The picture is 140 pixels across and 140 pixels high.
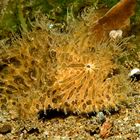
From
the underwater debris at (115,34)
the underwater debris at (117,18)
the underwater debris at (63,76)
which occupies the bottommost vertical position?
the underwater debris at (63,76)

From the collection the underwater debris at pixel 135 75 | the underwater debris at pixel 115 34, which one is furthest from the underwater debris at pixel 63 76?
the underwater debris at pixel 115 34

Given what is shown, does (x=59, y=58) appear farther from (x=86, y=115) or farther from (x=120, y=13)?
(x=120, y=13)

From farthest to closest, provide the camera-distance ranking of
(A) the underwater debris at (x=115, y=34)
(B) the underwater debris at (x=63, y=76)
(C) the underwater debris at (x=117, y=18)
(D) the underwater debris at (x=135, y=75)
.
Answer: (C) the underwater debris at (x=117, y=18)
(A) the underwater debris at (x=115, y=34)
(D) the underwater debris at (x=135, y=75)
(B) the underwater debris at (x=63, y=76)

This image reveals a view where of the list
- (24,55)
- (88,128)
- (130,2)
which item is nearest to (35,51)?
(24,55)

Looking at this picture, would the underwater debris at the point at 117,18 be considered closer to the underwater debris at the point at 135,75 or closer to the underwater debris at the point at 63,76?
the underwater debris at the point at 63,76

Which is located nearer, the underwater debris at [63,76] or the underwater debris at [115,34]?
the underwater debris at [63,76]

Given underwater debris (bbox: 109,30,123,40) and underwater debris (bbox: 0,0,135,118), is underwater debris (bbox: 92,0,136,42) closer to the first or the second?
underwater debris (bbox: 109,30,123,40)

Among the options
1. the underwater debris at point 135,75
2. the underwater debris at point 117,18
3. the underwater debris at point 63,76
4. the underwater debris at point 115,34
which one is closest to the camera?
the underwater debris at point 63,76

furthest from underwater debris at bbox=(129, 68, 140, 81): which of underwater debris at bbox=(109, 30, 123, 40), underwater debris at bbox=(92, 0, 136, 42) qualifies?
underwater debris at bbox=(92, 0, 136, 42)
